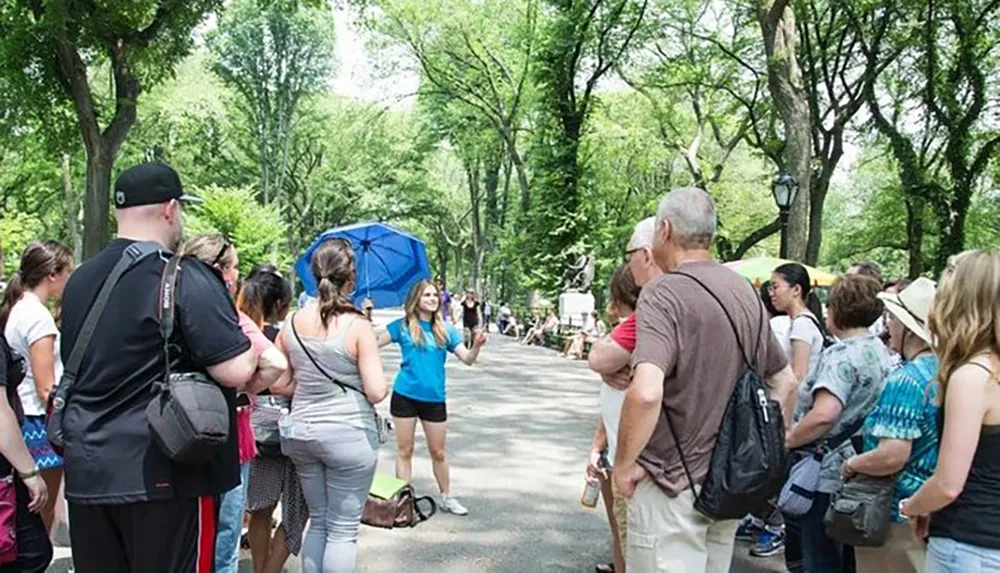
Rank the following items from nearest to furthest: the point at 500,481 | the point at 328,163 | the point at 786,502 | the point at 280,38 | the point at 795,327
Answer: the point at 786,502
the point at 795,327
the point at 500,481
the point at 280,38
the point at 328,163

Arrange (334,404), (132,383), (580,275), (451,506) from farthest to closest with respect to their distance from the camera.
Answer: (580,275)
(451,506)
(334,404)
(132,383)

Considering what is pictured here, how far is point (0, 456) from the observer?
10.3 feet

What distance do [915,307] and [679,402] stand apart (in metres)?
1.20

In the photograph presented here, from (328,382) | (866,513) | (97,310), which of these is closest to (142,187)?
(97,310)

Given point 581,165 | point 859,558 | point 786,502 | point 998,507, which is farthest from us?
point 581,165

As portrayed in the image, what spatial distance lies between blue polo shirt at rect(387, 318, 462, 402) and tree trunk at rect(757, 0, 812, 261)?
851 centimetres

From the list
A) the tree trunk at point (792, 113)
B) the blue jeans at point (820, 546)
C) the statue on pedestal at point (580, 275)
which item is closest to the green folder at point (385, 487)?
the blue jeans at point (820, 546)

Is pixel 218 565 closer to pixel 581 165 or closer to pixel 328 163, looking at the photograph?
pixel 581 165

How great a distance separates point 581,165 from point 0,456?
27585mm

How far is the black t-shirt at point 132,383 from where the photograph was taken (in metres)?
2.52

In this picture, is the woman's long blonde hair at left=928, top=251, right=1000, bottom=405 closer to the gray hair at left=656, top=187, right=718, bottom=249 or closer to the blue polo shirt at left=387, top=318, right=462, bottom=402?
the gray hair at left=656, top=187, right=718, bottom=249

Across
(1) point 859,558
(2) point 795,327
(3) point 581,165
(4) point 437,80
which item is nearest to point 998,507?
(1) point 859,558

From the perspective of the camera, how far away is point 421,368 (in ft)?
19.9

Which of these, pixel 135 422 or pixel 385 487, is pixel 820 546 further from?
pixel 135 422
